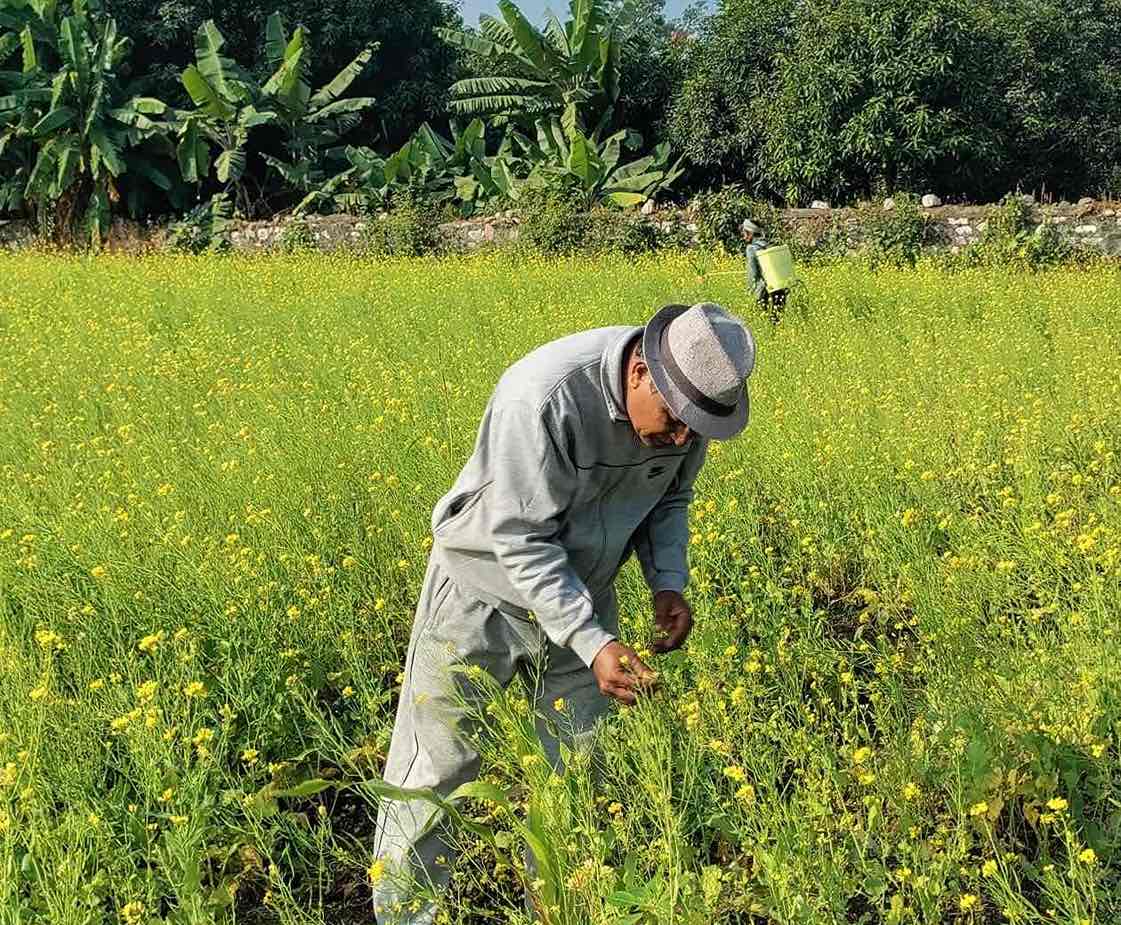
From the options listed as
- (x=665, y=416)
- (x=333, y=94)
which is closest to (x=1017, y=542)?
(x=665, y=416)

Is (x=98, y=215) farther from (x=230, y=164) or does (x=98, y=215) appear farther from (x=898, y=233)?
(x=898, y=233)

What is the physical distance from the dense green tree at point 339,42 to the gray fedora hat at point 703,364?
1894cm

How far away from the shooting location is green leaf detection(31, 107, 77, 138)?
15.7 metres

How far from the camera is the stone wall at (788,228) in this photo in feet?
39.1

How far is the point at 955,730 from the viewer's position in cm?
210

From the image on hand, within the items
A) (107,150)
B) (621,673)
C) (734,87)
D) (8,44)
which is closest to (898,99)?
(734,87)

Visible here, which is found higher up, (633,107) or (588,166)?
(633,107)

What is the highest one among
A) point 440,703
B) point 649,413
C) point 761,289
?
point 649,413

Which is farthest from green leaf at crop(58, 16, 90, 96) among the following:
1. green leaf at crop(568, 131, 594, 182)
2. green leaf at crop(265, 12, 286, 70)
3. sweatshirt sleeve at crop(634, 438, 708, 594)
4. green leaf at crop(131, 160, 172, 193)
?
sweatshirt sleeve at crop(634, 438, 708, 594)

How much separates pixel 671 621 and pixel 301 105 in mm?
16295

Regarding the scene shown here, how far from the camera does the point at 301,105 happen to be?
55.1 feet

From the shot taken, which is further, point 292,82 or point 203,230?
point 203,230

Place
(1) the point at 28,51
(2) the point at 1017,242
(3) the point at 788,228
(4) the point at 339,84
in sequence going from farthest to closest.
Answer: (4) the point at 339,84 → (1) the point at 28,51 → (3) the point at 788,228 → (2) the point at 1017,242

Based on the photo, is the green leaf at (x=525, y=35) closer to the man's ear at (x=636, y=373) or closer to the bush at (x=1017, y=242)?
the bush at (x=1017, y=242)
